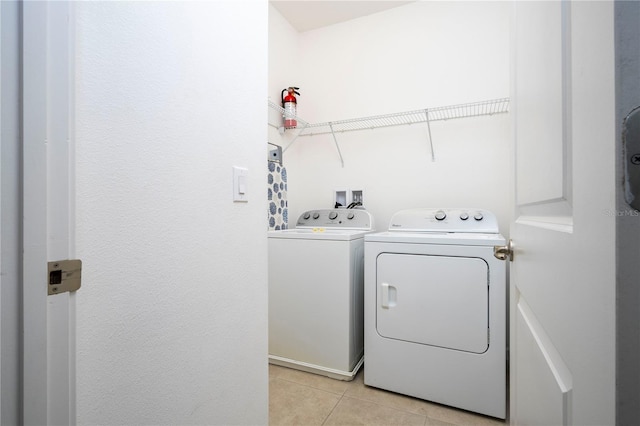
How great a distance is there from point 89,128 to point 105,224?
0.20 m

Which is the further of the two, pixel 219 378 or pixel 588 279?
pixel 219 378

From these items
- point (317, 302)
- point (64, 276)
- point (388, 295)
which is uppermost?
point (64, 276)

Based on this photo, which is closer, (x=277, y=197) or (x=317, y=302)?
(x=317, y=302)

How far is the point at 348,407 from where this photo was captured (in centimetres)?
167

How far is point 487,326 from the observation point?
1570 mm

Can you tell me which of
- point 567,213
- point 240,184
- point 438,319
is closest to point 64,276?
point 240,184

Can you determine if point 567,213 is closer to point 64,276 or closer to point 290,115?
point 64,276

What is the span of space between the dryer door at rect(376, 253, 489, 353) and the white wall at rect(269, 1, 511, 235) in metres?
0.77

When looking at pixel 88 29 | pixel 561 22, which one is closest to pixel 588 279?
pixel 561 22

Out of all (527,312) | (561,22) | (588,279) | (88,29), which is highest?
(88,29)

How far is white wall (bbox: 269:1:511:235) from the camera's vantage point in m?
2.18

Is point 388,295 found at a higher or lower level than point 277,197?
lower

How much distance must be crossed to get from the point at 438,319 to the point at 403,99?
1697 mm

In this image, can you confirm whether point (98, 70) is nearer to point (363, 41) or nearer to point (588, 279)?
point (588, 279)
